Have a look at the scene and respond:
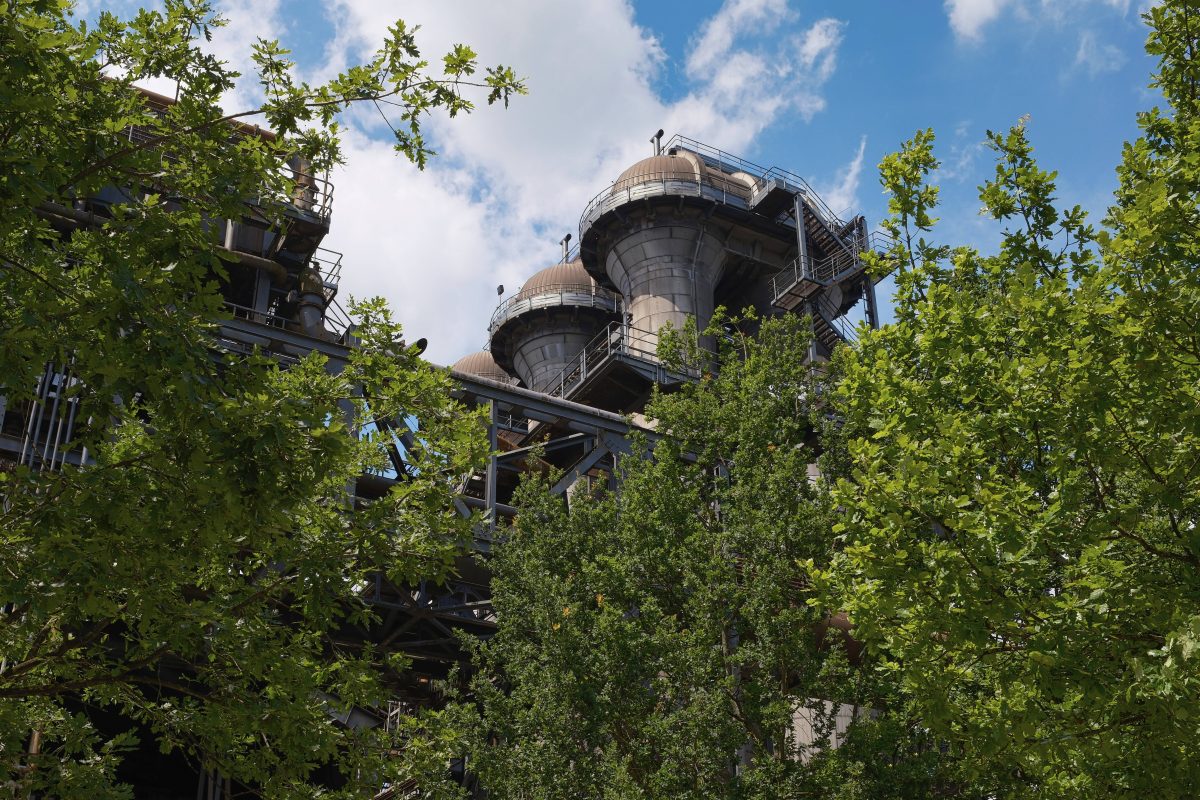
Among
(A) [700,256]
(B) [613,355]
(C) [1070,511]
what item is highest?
(A) [700,256]

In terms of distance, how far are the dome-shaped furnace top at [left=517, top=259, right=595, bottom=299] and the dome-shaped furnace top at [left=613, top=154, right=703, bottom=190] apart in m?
6.58

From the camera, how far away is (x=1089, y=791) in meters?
→ 10.7

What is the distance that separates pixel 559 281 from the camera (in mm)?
50094

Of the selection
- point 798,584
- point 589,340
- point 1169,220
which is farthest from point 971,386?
point 589,340

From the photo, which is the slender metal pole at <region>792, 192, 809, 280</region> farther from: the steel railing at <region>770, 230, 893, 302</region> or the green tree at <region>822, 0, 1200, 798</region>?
the green tree at <region>822, 0, 1200, 798</region>

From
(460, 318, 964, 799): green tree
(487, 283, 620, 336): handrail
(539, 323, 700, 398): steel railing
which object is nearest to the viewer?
(460, 318, 964, 799): green tree

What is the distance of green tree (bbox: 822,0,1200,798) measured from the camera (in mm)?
9234

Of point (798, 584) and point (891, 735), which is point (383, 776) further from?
point (798, 584)

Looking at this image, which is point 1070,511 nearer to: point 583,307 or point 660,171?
point 660,171

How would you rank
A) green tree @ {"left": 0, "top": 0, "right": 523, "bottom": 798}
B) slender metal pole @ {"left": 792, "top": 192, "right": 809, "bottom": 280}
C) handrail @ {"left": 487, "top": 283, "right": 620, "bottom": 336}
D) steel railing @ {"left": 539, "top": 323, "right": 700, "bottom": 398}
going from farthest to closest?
handrail @ {"left": 487, "top": 283, "right": 620, "bottom": 336}, slender metal pole @ {"left": 792, "top": 192, "right": 809, "bottom": 280}, steel railing @ {"left": 539, "top": 323, "right": 700, "bottom": 398}, green tree @ {"left": 0, "top": 0, "right": 523, "bottom": 798}

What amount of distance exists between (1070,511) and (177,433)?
24.0 feet

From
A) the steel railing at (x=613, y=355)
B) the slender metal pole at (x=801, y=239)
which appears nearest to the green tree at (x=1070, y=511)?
the steel railing at (x=613, y=355)

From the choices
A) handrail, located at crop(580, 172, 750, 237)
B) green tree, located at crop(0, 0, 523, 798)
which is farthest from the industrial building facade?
green tree, located at crop(0, 0, 523, 798)

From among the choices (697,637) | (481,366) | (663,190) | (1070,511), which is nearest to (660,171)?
(663,190)
